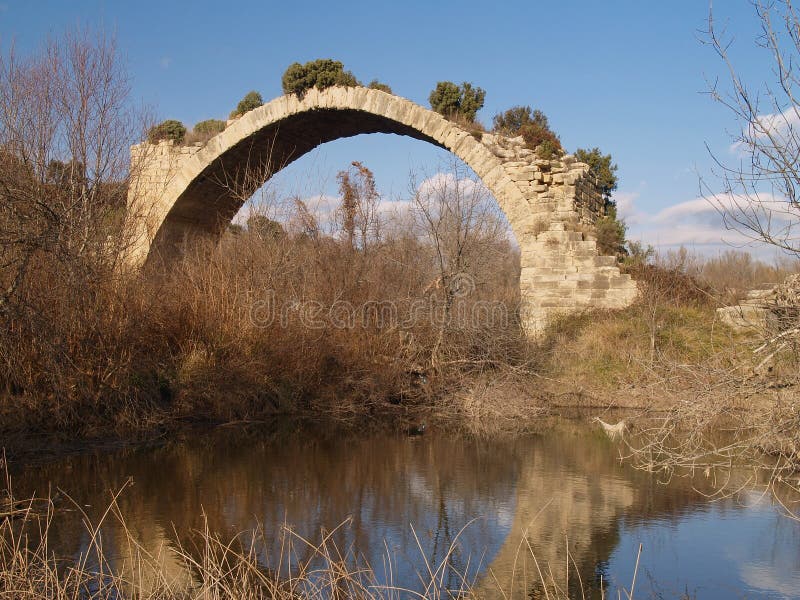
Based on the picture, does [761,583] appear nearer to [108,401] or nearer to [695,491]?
[695,491]

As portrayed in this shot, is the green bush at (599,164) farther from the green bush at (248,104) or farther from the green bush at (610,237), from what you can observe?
the green bush at (248,104)

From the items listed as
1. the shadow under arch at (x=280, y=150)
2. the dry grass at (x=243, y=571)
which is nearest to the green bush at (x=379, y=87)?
the shadow under arch at (x=280, y=150)

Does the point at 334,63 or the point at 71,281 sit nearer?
the point at 71,281

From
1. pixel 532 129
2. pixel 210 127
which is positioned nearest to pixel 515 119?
pixel 532 129

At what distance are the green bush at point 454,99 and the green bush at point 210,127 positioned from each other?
516 centimetres

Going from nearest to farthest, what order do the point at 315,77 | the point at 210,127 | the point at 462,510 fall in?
the point at 462,510, the point at 315,77, the point at 210,127

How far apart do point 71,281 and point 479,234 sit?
604cm

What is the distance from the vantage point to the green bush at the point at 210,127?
675 inches

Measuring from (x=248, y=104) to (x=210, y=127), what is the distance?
1226 millimetres

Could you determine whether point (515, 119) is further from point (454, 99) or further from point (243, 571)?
point (243, 571)

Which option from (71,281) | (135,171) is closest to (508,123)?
(135,171)

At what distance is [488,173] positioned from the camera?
13.7 m

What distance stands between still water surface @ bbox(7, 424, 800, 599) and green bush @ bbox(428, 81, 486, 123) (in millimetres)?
7498

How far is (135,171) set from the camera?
34.0 ft
